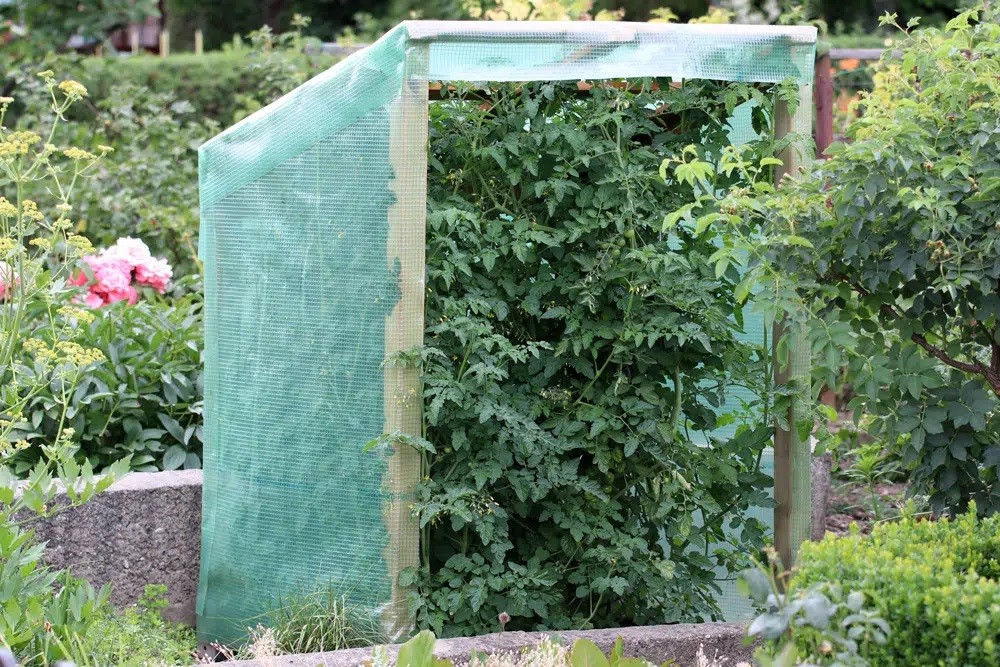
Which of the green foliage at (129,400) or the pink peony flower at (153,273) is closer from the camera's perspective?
the green foliage at (129,400)

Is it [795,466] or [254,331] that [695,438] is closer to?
[795,466]

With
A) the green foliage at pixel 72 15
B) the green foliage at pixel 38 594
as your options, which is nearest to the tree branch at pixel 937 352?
the green foliage at pixel 38 594

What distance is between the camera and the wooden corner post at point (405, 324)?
133 inches

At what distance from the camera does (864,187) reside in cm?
A: 293

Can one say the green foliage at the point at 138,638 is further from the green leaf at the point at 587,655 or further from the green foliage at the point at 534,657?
the green leaf at the point at 587,655

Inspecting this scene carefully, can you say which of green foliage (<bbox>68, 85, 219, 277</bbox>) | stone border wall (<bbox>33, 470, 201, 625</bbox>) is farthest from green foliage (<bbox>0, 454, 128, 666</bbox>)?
green foliage (<bbox>68, 85, 219, 277</bbox>)

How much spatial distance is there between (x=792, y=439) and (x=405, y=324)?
130 cm

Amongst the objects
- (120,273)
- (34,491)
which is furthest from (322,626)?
(120,273)

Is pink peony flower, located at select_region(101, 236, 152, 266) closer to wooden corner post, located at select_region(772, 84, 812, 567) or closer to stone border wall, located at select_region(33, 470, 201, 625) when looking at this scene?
stone border wall, located at select_region(33, 470, 201, 625)

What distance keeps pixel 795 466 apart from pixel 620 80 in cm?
135

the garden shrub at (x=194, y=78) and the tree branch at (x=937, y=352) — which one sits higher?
the garden shrub at (x=194, y=78)

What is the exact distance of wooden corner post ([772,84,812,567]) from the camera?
3.62 meters

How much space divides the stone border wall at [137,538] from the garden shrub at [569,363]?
915 millimetres

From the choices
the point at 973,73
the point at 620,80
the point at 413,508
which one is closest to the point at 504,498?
the point at 413,508
